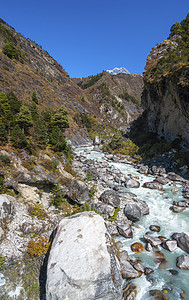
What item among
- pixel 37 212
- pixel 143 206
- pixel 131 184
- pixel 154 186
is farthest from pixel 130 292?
pixel 154 186

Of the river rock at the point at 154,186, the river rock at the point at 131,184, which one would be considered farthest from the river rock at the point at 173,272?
the river rock at the point at 154,186

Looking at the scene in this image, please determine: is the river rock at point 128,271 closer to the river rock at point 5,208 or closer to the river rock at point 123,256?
the river rock at point 123,256

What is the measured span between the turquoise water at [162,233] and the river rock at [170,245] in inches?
8.4

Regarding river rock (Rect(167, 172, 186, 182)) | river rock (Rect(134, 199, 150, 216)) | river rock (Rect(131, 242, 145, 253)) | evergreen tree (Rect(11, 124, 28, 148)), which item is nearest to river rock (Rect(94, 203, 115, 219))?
river rock (Rect(134, 199, 150, 216))

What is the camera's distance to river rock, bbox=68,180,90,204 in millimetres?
12909

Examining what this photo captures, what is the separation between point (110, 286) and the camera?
18.5 feet

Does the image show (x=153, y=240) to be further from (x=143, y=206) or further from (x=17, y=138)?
(x=17, y=138)

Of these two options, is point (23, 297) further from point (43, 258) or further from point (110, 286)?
point (110, 286)

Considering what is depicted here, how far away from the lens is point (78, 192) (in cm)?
1315

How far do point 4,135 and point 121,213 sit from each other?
13.6m

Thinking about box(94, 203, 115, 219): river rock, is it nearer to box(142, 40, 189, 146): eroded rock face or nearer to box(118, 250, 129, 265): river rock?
box(118, 250, 129, 265): river rock

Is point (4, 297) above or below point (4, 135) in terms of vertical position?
below

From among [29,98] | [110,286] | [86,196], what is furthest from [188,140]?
[29,98]

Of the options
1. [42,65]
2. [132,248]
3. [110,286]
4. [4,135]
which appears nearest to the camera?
[110,286]
